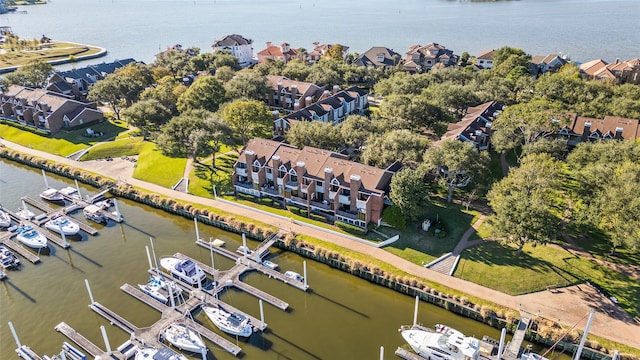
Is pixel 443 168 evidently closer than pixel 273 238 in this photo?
No

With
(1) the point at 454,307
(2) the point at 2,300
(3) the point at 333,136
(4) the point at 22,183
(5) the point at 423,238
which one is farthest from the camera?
(4) the point at 22,183

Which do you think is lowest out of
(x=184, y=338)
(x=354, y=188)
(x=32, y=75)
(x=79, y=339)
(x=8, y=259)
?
(x=79, y=339)

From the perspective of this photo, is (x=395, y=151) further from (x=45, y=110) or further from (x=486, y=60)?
(x=486, y=60)

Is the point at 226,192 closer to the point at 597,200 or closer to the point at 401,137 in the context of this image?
the point at 401,137

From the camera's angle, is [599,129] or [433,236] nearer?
[433,236]

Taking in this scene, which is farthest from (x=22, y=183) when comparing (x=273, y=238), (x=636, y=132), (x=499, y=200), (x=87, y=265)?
(x=636, y=132)

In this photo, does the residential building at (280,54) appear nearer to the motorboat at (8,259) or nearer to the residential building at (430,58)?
the residential building at (430,58)

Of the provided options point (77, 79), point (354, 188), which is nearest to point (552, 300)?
point (354, 188)
